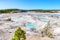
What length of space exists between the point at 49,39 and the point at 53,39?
0.54 metres

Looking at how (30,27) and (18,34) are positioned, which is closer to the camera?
(18,34)

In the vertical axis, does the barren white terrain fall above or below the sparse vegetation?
below

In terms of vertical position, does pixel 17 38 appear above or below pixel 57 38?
above

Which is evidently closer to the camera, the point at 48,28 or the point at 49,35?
the point at 49,35

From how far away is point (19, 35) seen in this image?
13305mm

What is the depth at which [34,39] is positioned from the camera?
59.8 ft

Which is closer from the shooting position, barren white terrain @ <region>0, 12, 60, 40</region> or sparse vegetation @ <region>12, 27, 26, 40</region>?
sparse vegetation @ <region>12, 27, 26, 40</region>

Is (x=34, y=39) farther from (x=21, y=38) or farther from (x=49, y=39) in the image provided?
(x=21, y=38)

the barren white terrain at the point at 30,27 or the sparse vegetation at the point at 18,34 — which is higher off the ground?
the sparse vegetation at the point at 18,34

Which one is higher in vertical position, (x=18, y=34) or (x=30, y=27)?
(x=18, y=34)

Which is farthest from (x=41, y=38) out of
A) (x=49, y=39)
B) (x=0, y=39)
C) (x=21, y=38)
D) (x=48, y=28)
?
(x=21, y=38)

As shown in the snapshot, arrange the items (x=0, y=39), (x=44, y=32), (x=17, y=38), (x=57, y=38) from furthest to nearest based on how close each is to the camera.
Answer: (x=44, y=32) < (x=57, y=38) < (x=0, y=39) < (x=17, y=38)

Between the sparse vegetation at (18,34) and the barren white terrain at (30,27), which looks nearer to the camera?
the sparse vegetation at (18,34)

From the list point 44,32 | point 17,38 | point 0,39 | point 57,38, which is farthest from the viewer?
point 44,32
